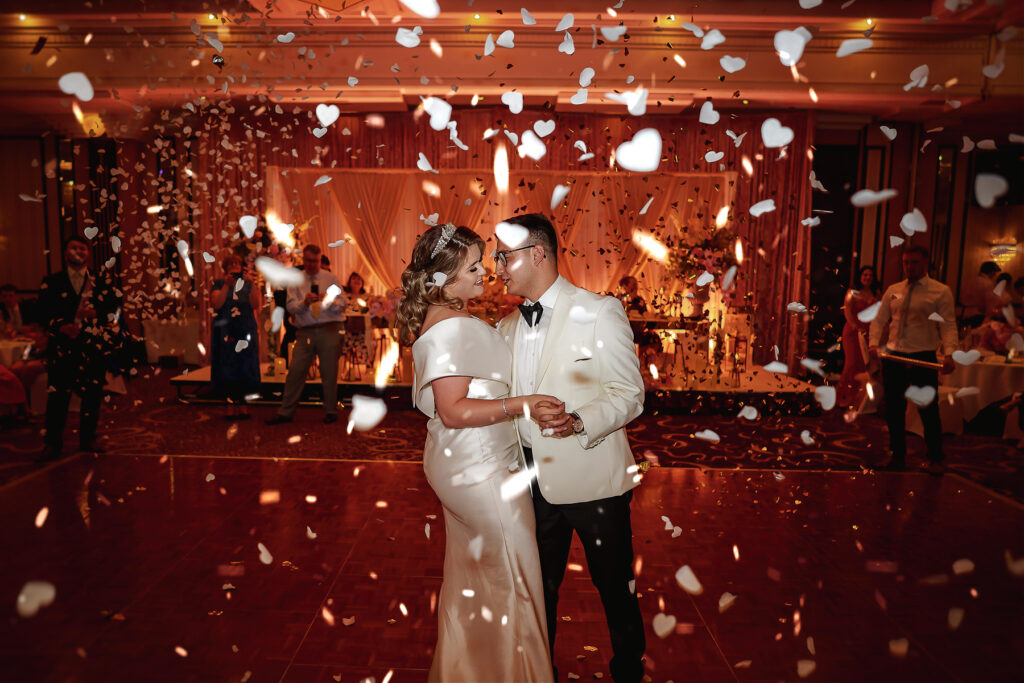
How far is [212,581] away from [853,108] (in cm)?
907

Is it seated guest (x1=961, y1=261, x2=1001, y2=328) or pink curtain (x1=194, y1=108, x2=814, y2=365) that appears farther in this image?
pink curtain (x1=194, y1=108, x2=814, y2=365)

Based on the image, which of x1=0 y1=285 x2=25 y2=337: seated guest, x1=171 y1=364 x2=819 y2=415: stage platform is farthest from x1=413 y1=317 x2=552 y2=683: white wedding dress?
x1=0 y1=285 x2=25 y2=337: seated guest

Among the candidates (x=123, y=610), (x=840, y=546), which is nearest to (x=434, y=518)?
(x=123, y=610)

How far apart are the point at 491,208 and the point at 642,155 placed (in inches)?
87.6

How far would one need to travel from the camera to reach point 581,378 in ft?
6.91

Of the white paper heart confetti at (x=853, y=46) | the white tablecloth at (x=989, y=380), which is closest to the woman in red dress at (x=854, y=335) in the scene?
the white tablecloth at (x=989, y=380)

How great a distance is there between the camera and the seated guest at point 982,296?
7.38m

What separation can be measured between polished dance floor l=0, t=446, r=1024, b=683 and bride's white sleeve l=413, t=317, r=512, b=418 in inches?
44.8

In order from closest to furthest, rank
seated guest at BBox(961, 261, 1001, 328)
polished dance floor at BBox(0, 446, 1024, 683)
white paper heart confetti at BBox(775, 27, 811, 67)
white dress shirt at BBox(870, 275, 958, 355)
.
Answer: polished dance floor at BBox(0, 446, 1024, 683) → white dress shirt at BBox(870, 275, 958, 355) → white paper heart confetti at BBox(775, 27, 811, 67) → seated guest at BBox(961, 261, 1001, 328)

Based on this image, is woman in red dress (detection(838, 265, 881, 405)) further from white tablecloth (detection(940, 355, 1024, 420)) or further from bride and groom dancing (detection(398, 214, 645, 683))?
bride and groom dancing (detection(398, 214, 645, 683))

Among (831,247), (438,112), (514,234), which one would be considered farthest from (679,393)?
(514,234)

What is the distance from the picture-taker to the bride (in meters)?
→ 2.02

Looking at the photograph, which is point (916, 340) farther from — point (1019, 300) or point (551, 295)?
point (1019, 300)

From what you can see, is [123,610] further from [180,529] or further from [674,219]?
[674,219]
